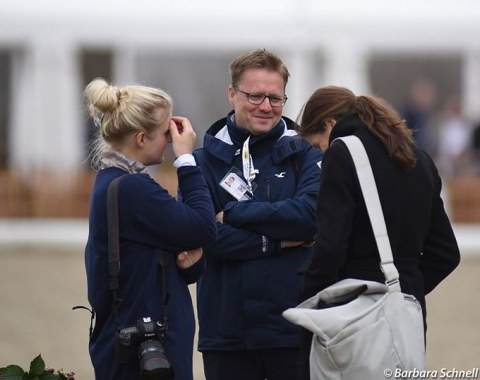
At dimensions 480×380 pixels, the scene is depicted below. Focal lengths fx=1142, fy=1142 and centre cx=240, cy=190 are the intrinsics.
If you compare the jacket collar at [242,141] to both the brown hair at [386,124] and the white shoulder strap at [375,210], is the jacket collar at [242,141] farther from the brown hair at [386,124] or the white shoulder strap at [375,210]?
the white shoulder strap at [375,210]

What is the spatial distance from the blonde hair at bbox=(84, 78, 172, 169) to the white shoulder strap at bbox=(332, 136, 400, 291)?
65cm

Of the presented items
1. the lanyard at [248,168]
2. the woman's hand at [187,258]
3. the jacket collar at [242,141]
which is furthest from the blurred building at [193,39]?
the woman's hand at [187,258]

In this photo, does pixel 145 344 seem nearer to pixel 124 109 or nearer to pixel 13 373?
pixel 13 373

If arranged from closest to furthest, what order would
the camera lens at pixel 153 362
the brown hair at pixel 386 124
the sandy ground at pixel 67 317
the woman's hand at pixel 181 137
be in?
the camera lens at pixel 153 362
the brown hair at pixel 386 124
the woman's hand at pixel 181 137
the sandy ground at pixel 67 317

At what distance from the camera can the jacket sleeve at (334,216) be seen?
364 cm

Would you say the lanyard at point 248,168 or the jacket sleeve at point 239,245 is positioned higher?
the lanyard at point 248,168

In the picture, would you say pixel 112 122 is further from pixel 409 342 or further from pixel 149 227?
pixel 409 342

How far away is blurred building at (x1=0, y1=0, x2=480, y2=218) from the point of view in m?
15.7

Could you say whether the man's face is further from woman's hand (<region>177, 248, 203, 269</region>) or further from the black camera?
the black camera

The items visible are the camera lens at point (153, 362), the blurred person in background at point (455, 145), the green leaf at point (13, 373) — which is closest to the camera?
the camera lens at point (153, 362)

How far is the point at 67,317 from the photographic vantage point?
916 centimetres

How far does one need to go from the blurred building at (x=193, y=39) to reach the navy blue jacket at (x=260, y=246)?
37.0 ft

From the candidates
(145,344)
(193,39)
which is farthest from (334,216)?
(193,39)

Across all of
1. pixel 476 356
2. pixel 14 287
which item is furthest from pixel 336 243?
pixel 14 287
